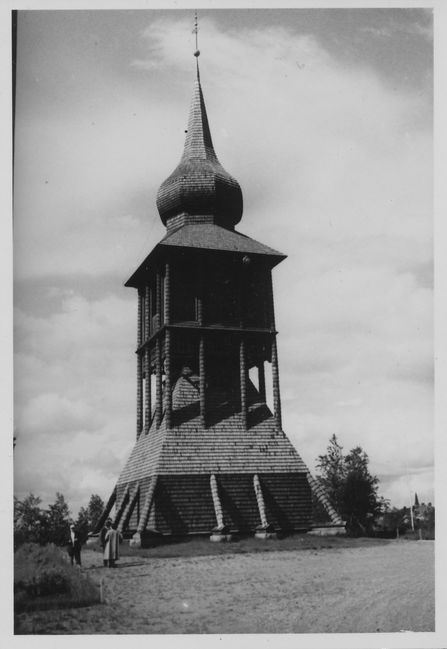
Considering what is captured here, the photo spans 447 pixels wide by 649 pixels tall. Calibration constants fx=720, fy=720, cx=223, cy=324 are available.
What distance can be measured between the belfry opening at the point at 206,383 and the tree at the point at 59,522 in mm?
3512

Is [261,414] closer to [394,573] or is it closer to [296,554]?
[296,554]

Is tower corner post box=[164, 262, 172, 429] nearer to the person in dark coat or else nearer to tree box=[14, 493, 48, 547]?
tree box=[14, 493, 48, 547]

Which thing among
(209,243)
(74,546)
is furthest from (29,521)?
(209,243)

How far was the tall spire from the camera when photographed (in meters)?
33.3

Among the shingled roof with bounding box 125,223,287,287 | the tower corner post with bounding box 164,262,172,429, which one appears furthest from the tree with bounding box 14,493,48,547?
the shingled roof with bounding box 125,223,287,287

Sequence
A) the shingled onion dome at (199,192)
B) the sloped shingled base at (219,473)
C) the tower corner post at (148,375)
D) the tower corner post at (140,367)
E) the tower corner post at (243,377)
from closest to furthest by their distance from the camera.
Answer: the sloped shingled base at (219,473), the tower corner post at (243,377), the tower corner post at (148,375), the shingled onion dome at (199,192), the tower corner post at (140,367)

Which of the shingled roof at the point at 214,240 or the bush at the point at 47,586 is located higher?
the shingled roof at the point at 214,240

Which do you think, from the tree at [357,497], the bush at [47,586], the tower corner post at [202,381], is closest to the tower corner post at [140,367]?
the tower corner post at [202,381]

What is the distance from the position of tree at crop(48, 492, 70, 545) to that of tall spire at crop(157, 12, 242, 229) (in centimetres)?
1551

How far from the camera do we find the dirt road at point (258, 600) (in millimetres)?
14836

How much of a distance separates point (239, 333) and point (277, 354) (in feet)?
6.37

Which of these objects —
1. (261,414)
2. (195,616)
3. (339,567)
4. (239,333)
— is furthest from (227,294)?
(195,616)

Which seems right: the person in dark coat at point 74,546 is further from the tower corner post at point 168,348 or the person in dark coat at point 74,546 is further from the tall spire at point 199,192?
the tall spire at point 199,192

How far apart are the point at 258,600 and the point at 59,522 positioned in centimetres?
924
